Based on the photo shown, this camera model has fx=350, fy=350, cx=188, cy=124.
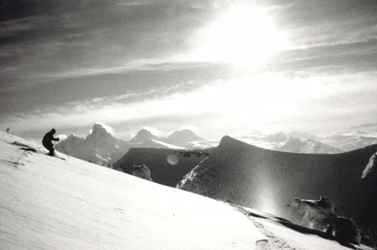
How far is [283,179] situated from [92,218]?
147119 millimetres

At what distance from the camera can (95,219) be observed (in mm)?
11211

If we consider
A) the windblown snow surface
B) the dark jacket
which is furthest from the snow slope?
the dark jacket

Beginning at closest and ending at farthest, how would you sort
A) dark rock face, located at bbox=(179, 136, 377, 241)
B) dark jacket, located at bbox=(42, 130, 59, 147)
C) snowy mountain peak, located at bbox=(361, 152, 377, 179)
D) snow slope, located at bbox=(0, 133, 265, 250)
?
snow slope, located at bbox=(0, 133, 265, 250) → dark jacket, located at bbox=(42, 130, 59, 147) → dark rock face, located at bbox=(179, 136, 377, 241) → snowy mountain peak, located at bbox=(361, 152, 377, 179)

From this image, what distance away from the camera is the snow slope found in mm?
8055

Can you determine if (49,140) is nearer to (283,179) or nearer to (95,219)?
(95,219)

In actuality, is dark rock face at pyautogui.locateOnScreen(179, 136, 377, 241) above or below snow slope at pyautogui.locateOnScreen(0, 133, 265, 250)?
below

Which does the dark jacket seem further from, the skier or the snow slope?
the snow slope

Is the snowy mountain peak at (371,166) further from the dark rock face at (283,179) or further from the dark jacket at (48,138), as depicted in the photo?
the dark jacket at (48,138)

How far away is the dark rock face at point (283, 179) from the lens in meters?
128

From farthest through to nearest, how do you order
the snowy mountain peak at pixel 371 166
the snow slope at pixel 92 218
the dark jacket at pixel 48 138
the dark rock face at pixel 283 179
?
the snowy mountain peak at pixel 371 166 → the dark rock face at pixel 283 179 → the dark jacket at pixel 48 138 → the snow slope at pixel 92 218

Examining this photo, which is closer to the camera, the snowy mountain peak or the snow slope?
the snow slope

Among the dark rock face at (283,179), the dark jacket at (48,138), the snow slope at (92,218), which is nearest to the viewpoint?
the snow slope at (92,218)

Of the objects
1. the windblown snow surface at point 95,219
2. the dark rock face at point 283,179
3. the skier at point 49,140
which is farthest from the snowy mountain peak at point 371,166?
the skier at point 49,140

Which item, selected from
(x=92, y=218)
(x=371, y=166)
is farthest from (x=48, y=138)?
(x=371, y=166)
